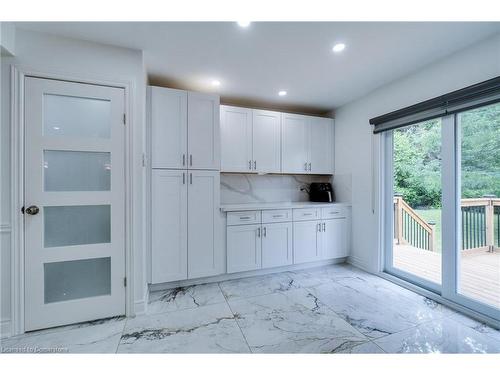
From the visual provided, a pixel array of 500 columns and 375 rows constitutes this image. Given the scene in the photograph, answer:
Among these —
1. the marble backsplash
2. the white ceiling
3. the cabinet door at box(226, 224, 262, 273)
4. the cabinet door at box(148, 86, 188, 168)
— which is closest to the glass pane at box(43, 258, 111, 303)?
the cabinet door at box(148, 86, 188, 168)

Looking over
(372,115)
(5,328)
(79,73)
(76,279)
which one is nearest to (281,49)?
(372,115)

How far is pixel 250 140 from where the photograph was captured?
3203mm

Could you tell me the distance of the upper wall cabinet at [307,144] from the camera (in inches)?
135

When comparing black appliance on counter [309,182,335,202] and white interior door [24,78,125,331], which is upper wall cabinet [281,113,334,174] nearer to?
black appliance on counter [309,182,335,202]

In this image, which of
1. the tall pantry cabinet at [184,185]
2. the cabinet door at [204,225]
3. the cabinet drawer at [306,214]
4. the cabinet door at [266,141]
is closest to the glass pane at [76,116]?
the tall pantry cabinet at [184,185]

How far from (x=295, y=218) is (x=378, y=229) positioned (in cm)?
109

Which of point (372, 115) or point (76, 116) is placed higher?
point (372, 115)

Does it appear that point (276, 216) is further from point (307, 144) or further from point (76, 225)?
point (76, 225)

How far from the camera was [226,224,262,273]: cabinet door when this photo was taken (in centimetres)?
284

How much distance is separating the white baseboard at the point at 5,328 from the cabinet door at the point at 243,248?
6.37 ft

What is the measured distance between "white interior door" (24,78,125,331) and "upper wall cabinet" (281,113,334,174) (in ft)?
7.23
